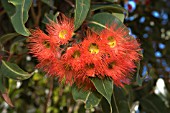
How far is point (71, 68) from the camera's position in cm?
95

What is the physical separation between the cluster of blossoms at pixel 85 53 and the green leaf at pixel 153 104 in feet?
2.06

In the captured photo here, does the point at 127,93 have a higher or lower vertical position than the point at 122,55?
lower

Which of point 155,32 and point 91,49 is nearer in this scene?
point 91,49

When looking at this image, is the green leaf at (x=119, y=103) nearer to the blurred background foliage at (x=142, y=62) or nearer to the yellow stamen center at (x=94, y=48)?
the blurred background foliage at (x=142, y=62)

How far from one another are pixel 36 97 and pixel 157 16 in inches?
35.5

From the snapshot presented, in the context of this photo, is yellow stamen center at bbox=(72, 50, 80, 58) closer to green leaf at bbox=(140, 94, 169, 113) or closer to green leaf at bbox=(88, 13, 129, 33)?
green leaf at bbox=(88, 13, 129, 33)

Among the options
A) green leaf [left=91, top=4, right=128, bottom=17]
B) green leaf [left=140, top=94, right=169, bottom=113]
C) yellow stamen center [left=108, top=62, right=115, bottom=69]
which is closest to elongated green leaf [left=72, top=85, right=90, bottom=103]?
yellow stamen center [left=108, top=62, right=115, bottom=69]

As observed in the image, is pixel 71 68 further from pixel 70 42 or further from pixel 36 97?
pixel 36 97

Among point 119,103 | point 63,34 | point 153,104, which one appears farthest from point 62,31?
point 153,104

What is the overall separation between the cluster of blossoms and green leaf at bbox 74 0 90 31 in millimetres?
23

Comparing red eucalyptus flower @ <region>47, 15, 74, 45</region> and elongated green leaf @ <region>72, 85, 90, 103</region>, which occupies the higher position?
red eucalyptus flower @ <region>47, 15, 74, 45</region>

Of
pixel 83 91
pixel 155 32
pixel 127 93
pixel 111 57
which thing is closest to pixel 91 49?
pixel 111 57

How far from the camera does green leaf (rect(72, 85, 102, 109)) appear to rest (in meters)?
1.03

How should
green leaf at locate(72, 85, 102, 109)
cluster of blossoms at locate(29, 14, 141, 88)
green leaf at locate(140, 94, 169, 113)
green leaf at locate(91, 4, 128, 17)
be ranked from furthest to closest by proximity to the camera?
green leaf at locate(140, 94, 169, 113) < green leaf at locate(91, 4, 128, 17) < green leaf at locate(72, 85, 102, 109) < cluster of blossoms at locate(29, 14, 141, 88)
